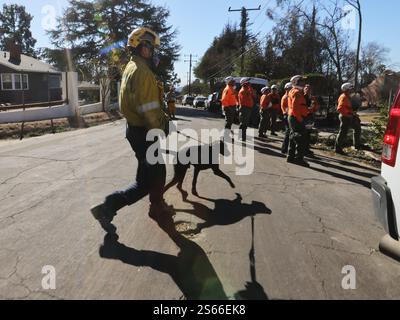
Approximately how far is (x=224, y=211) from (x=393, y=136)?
2.33 meters

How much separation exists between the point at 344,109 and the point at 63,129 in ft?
35.5

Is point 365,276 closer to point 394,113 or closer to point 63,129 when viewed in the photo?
point 394,113

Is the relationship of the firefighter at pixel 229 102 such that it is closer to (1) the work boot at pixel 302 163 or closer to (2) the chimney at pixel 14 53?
(1) the work boot at pixel 302 163

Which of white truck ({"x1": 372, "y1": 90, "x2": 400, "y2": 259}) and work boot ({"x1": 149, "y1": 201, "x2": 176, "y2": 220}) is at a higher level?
white truck ({"x1": 372, "y1": 90, "x2": 400, "y2": 259})

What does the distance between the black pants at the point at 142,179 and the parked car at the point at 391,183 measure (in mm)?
2074

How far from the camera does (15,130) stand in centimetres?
1495

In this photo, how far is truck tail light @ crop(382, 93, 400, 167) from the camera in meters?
3.28

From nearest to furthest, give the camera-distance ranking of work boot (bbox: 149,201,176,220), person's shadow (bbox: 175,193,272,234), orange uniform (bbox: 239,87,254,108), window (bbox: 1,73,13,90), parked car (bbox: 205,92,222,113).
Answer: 1. work boot (bbox: 149,201,176,220)
2. person's shadow (bbox: 175,193,272,234)
3. orange uniform (bbox: 239,87,254,108)
4. parked car (bbox: 205,92,222,113)
5. window (bbox: 1,73,13,90)

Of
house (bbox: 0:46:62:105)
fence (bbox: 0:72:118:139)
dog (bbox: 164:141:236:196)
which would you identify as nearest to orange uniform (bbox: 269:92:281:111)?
dog (bbox: 164:141:236:196)

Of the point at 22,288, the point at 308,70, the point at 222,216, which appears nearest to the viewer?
the point at 22,288

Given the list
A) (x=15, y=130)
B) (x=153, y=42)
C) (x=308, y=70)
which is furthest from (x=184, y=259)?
(x=308, y=70)

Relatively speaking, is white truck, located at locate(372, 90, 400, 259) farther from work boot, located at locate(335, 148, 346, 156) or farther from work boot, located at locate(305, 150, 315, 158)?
work boot, located at locate(335, 148, 346, 156)

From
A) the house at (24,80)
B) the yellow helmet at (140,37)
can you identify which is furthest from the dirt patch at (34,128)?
the house at (24,80)

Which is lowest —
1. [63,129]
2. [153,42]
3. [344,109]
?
[63,129]
